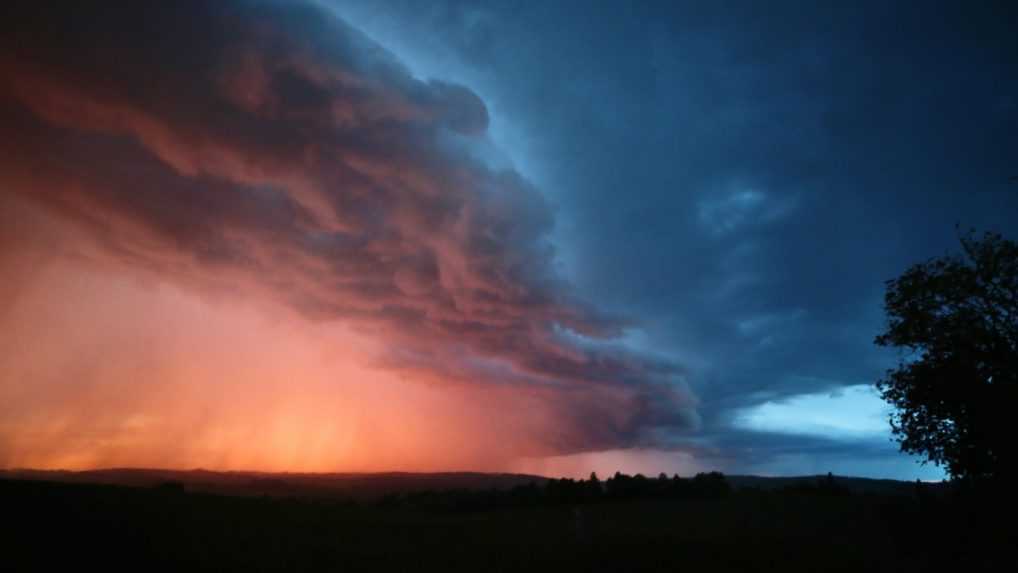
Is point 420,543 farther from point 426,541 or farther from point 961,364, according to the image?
point 961,364

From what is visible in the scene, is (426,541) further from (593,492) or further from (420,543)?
(593,492)

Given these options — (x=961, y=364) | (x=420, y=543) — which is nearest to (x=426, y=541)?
(x=420, y=543)

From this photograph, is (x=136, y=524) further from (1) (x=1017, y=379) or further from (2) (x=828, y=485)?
(2) (x=828, y=485)

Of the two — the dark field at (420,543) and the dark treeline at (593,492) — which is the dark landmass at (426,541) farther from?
the dark treeline at (593,492)

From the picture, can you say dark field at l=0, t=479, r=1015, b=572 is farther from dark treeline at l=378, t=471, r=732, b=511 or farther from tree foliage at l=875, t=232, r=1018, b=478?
dark treeline at l=378, t=471, r=732, b=511

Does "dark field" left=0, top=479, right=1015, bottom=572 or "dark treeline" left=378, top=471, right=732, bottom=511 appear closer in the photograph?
"dark field" left=0, top=479, right=1015, bottom=572

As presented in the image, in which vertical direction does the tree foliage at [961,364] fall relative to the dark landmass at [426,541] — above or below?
above

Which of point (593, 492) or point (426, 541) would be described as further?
point (593, 492)

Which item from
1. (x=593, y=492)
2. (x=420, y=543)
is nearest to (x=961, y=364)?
(x=420, y=543)

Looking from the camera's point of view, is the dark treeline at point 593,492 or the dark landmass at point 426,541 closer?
the dark landmass at point 426,541

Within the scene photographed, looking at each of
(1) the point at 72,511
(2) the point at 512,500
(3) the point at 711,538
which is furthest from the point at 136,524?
(2) the point at 512,500

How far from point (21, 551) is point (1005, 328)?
1830 inches

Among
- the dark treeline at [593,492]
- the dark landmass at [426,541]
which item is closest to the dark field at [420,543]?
the dark landmass at [426,541]

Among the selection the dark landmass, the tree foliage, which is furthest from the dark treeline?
the tree foliage
